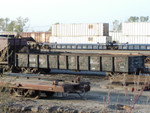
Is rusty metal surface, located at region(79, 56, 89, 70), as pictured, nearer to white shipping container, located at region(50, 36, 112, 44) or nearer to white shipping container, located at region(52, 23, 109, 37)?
white shipping container, located at region(50, 36, 112, 44)

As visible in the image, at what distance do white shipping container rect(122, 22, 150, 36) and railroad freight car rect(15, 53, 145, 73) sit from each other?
24.6 meters

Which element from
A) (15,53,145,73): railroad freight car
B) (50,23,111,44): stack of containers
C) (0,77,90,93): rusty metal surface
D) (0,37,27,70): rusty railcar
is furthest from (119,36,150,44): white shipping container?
(0,77,90,93): rusty metal surface

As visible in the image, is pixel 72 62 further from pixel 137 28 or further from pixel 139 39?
pixel 139 39

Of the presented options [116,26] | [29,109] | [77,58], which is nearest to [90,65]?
[77,58]

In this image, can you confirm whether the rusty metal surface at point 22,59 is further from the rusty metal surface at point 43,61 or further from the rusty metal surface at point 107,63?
the rusty metal surface at point 107,63

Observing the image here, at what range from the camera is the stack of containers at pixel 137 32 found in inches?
1587

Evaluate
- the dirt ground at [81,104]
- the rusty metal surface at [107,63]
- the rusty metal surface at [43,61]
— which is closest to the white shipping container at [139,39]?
the rusty metal surface at [43,61]

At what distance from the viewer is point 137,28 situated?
4078 centimetres

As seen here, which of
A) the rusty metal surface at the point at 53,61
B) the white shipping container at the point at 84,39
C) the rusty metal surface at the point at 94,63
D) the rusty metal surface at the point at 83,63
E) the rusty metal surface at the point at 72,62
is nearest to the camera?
the rusty metal surface at the point at 94,63

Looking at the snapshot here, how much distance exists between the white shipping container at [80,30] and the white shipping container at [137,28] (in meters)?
3.80

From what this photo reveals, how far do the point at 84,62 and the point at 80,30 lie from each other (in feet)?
93.1

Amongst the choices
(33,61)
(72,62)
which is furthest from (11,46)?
(72,62)

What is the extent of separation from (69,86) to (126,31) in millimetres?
32589

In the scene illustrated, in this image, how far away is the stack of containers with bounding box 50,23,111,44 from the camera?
43.2 m
